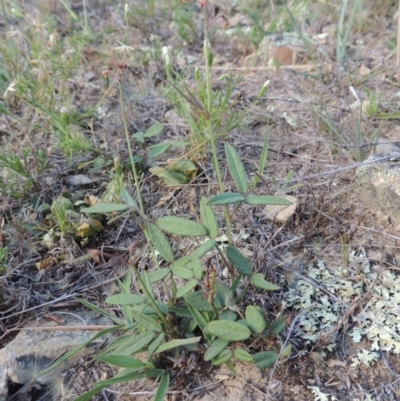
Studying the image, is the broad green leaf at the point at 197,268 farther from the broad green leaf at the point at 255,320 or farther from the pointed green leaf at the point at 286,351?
the pointed green leaf at the point at 286,351

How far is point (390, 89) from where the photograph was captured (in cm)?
220

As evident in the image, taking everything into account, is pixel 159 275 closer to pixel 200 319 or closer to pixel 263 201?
pixel 200 319

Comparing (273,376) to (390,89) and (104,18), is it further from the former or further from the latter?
(104,18)

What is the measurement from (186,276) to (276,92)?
1358 mm

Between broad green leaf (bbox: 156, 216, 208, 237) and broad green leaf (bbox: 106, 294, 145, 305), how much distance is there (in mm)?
205

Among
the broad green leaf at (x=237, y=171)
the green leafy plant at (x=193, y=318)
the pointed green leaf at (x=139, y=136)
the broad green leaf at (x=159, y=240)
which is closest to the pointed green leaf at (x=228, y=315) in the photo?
the green leafy plant at (x=193, y=318)

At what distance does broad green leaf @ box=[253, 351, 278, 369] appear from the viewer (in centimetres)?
117

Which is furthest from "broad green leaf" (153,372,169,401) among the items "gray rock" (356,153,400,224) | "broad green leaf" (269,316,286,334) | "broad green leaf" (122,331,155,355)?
"gray rock" (356,153,400,224)

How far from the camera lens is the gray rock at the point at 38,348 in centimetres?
134

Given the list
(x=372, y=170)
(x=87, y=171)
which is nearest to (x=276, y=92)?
(x=372, y=170)

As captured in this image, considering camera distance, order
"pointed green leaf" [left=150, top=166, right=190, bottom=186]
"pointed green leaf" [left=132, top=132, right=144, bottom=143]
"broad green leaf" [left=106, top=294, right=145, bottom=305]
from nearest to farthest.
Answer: "broad green leaf" [left=106, top=294, right=145, bottom=305] < "pointed green leaf" [left=150, top=166, right=190, bottom=186] < "pointed green leaf" [left=132, top=132, right=144, bottom=143]

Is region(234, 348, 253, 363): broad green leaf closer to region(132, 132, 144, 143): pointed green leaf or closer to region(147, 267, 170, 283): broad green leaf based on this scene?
region(147, 267, 170, 283): broad green leaf

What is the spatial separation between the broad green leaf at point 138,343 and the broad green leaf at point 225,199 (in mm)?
391

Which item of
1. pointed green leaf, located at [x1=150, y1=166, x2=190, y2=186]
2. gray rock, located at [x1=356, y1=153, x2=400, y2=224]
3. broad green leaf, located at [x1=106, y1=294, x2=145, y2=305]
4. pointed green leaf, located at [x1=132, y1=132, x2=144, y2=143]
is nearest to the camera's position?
broad green leaf, located at [x1=106, y1=294, x2=145, y2=305]
